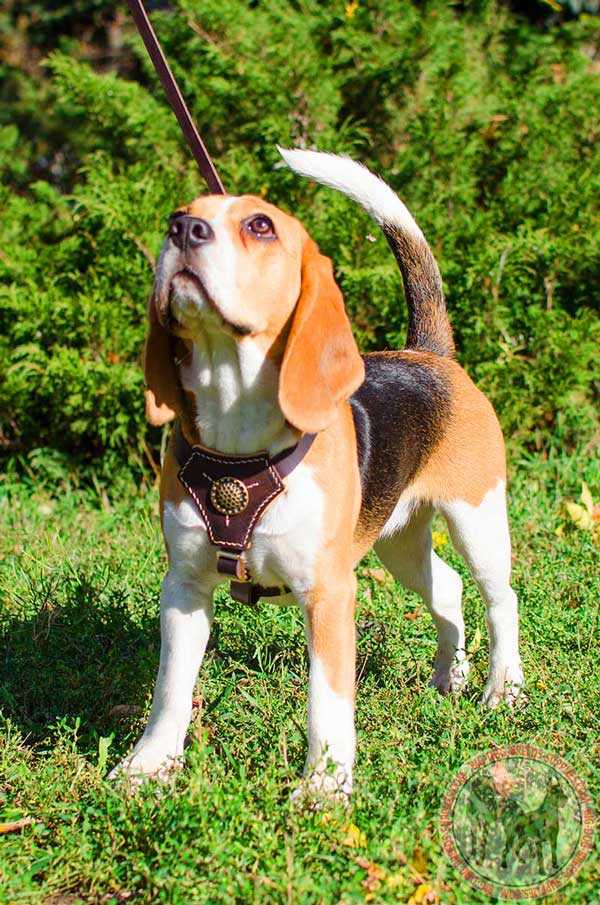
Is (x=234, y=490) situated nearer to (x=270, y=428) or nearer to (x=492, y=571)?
(x=270, y=428)

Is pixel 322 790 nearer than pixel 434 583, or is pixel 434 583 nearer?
pixel 322 790

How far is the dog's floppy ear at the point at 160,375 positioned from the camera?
3064 mm

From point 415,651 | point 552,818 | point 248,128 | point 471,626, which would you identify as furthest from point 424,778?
point 248,128

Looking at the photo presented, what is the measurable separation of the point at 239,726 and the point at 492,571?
3.80 feet

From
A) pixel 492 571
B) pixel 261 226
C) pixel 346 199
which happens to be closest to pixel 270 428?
pixel 261 226

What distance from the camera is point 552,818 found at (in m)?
2.82

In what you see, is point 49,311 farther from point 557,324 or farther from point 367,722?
point 367,722

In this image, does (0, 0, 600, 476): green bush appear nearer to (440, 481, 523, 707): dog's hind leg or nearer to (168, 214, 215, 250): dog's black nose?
(440, 481, 523, 707): dog's hind leg

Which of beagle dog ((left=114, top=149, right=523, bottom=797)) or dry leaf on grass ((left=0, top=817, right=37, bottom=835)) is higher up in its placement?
beagle dog ((left=114, top=149, right=523, bottom=797))

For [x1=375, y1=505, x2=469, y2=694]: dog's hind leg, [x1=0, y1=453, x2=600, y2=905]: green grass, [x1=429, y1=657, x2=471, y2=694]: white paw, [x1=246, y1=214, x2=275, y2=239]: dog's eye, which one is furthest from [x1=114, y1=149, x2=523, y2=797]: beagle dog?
[x1=429, y1=657, x2=471, y2=694]: white paw

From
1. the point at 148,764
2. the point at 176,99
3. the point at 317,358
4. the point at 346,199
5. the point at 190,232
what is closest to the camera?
the point at 190,232

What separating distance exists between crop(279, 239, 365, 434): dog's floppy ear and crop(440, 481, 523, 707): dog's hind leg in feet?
3.69

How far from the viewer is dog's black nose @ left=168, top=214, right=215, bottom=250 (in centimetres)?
276

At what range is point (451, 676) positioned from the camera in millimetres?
3990
